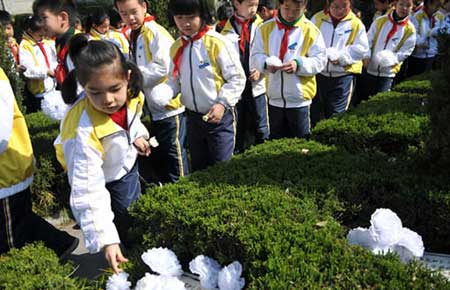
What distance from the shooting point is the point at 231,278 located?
2.02m

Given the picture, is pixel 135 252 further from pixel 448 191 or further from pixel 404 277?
pixel 448 191

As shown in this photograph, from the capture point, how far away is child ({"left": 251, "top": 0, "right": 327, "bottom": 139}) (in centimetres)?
407


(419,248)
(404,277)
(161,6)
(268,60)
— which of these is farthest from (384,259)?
(161,6)

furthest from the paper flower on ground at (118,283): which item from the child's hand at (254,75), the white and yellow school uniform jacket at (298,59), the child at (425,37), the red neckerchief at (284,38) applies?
the child at (425,37)

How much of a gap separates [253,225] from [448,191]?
3.46 ft

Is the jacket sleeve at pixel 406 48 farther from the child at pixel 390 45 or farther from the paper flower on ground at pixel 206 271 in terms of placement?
the paper flower on ground at pixel 206 271

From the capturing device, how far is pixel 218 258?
7.23ft

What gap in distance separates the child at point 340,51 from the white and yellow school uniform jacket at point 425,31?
8.89 feet

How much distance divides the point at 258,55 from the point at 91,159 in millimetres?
→ 2346

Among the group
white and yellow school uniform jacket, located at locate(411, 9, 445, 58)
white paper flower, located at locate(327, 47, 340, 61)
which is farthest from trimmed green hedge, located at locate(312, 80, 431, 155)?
white and yellow school uniform jacket, located at locate(411, 9, 445, 58)

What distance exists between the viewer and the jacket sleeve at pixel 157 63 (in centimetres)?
405

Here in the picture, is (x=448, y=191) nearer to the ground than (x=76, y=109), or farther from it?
nearer to the ground

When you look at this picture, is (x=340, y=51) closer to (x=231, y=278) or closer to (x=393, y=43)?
(x=393, y=43)

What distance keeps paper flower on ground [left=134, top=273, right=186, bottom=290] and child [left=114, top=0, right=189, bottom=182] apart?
2.10m
